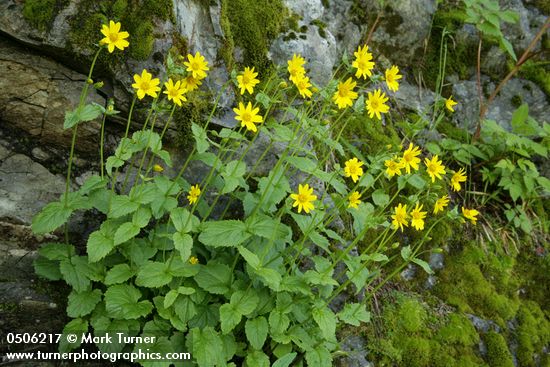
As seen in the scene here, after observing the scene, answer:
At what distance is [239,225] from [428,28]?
347cm

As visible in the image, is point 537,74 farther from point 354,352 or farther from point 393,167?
point 354,352

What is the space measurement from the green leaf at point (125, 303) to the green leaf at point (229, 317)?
0.36 meters

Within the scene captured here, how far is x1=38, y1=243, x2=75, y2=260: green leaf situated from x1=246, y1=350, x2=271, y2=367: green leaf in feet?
3.50

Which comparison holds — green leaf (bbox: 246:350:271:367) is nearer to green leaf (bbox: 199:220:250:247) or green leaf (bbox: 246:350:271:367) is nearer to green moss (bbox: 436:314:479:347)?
green leaf (bbox: 199:220:250:247)

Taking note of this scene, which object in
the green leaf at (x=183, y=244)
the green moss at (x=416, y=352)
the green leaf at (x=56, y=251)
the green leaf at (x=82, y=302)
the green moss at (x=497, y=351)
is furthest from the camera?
the green moss at (x=497, y=351)

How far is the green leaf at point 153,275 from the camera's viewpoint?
2.32 m

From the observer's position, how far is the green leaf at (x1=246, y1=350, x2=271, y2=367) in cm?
246

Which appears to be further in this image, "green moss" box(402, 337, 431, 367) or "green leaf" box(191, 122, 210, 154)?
"green moss" box(402, 337, 431, 367)

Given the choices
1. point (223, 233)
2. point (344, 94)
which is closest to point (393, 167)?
point (344, 94)

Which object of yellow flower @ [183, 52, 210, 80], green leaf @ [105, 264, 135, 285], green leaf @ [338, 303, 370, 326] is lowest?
green leaf @ [338, 303, 370, 326]

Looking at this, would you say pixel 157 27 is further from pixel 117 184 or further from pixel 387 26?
pixel 387 26

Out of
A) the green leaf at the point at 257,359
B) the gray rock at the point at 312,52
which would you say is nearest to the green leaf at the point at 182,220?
the green leaf at the point at 257,359

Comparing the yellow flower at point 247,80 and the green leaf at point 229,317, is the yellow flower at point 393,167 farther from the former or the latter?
the green leaf at point 229,317

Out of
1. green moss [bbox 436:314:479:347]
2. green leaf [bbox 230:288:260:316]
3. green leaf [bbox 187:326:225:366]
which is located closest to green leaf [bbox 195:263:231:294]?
green leaf [bbox 230:288:260:316]
